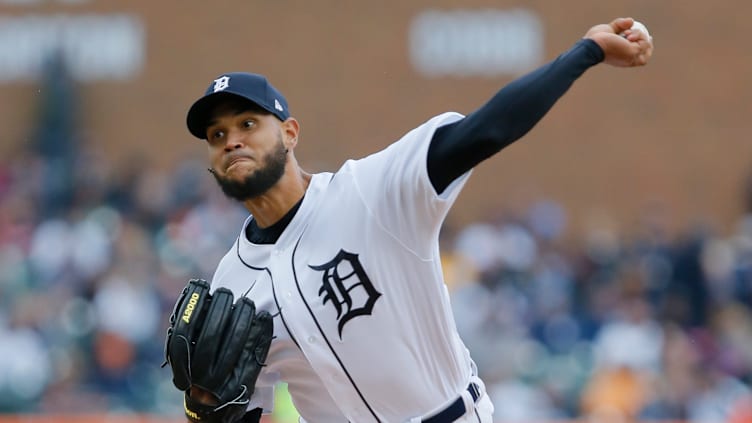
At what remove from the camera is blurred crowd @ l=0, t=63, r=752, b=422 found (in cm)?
981

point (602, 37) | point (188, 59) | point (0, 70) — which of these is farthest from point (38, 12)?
point (602, 37)

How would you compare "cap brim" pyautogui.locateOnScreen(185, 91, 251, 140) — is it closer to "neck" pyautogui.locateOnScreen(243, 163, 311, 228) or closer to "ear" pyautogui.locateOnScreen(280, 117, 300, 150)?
"ear" pyautogui.locateOnScreen(280, 117, 300, 150)

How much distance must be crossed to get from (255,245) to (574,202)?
33.0 ft

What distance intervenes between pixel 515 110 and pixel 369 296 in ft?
2.64

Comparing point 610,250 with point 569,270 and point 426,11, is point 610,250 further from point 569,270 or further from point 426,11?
point 426,11

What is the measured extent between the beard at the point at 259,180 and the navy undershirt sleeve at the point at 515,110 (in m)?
0.72

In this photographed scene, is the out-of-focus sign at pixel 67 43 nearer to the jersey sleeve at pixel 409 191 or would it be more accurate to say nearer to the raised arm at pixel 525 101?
the jersey sleeve at pixel 409 191

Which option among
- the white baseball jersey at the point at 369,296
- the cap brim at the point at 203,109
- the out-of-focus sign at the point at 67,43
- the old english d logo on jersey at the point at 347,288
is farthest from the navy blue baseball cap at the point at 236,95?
the out-of-focus sign at the point at 67,43

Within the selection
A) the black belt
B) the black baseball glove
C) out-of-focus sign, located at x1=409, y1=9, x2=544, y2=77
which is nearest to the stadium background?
out-of-focus sign, located at x1=409, y1=9, x2=544, y2=77

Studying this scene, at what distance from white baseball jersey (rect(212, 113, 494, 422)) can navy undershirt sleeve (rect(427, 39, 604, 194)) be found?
174mm

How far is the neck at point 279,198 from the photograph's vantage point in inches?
173

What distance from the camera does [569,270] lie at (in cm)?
1162

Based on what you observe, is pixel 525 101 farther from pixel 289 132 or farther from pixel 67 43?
pixel 67 43

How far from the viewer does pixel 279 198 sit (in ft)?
14.4
